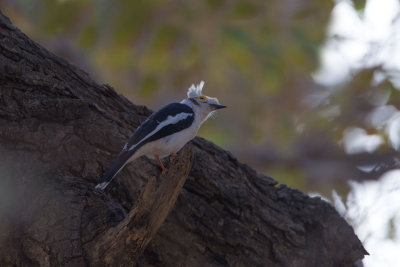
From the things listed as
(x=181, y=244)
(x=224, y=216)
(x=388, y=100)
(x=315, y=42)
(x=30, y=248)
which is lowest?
(x=30, y=248)

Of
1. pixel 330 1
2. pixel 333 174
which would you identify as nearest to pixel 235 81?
pixel 333 174

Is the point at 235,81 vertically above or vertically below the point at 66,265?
above

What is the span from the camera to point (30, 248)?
3.80m

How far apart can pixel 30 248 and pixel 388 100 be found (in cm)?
684

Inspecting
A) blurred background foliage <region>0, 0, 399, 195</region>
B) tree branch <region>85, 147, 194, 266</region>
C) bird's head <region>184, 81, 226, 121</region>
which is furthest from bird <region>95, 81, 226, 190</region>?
blurred background foliage <region>0, 0, 399, 195</region>

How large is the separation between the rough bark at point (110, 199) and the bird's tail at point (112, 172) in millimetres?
93

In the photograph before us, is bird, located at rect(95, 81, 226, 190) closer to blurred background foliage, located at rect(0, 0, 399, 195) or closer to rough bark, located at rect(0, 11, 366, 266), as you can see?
rough bark, located at rect(0, 11, 366, 266)

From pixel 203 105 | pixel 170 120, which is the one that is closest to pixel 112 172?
pixel 170 120

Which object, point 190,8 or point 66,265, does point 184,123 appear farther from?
point 190,8

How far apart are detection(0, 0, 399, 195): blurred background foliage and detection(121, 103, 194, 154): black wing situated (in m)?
2.24

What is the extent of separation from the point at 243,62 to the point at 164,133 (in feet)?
15.4

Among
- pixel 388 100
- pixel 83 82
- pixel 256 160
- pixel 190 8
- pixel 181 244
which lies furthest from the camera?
pixel 256 160

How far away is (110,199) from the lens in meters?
4.29

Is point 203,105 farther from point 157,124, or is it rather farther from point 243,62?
point 243,62
